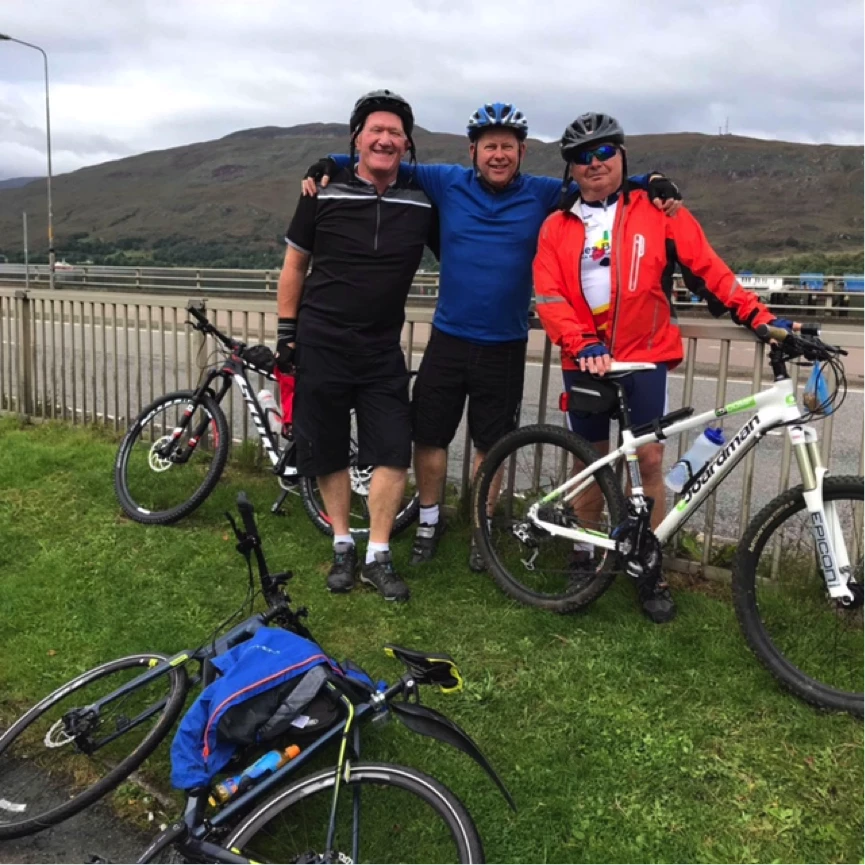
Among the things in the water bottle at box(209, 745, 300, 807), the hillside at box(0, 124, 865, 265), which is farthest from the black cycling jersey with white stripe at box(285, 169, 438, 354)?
the hillside at box(0, 124, 865, 265)

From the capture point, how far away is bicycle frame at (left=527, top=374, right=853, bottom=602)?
3.18 metres

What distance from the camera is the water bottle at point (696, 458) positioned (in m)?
3.72

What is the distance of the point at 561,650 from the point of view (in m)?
3.61

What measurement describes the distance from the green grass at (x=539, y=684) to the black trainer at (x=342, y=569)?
0.10 metres

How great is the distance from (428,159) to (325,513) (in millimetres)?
172320

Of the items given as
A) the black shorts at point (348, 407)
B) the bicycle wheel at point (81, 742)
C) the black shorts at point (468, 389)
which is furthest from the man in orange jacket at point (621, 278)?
the bicycle wheel at point (81, 742)

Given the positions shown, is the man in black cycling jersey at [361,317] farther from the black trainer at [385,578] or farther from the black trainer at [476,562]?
the black trainer at [476,562]

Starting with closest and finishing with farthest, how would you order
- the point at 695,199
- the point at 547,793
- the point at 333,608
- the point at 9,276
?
the point at 547,793, the point at 333,608, the point at 9,276, the point at 695,199

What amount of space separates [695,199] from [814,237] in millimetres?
31329

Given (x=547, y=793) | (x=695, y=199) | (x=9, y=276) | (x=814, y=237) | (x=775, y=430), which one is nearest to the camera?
(x=547, y=793)

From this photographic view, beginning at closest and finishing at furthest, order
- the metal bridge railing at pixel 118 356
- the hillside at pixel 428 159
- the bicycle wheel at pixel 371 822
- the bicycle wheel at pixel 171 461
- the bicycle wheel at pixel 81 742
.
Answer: the bicycle wheel at pixel 371 822
the bicycle wheel at pixel 81 742
the bicycle wheel at pixel 171 461
the metal bridge railing at pixel 118 356
the hillside at pixel 428 159

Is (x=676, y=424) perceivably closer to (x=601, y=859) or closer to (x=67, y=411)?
(x=601, y=859)

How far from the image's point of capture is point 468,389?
4.35m

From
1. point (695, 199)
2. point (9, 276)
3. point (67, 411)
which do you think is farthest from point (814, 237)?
point (67, 411)
